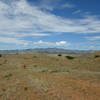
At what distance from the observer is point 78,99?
13188 millimetres

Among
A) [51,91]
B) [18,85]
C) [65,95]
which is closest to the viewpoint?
[65,95]

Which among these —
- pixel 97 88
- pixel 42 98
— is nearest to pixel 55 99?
pixel 42 98

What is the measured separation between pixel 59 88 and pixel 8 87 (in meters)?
5.05

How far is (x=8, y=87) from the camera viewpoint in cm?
1702

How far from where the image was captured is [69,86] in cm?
1675

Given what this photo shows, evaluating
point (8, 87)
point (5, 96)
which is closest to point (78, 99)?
point (5, 96)

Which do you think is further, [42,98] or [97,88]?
[97,88]

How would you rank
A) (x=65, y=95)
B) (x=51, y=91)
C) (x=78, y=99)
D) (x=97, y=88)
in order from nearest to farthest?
1. (x=78, y=99)
2. (x=65, y=95)
3. (x=51, y=91)
4. (x=97, y=88)

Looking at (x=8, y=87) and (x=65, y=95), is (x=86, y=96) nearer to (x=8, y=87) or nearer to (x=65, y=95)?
(x=65, y=95)

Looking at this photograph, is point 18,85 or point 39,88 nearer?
point 39,88

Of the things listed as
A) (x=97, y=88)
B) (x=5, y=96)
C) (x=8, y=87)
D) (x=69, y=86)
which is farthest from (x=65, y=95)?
(x=8, y=87)

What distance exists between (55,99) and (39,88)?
9.98 feet

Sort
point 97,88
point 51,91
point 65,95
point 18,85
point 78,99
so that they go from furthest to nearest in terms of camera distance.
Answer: point 18,85 → point 97,88 → point 51,91 → point 65,95 → point 78,99

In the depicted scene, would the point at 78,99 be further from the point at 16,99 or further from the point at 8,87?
the point at 8,87
